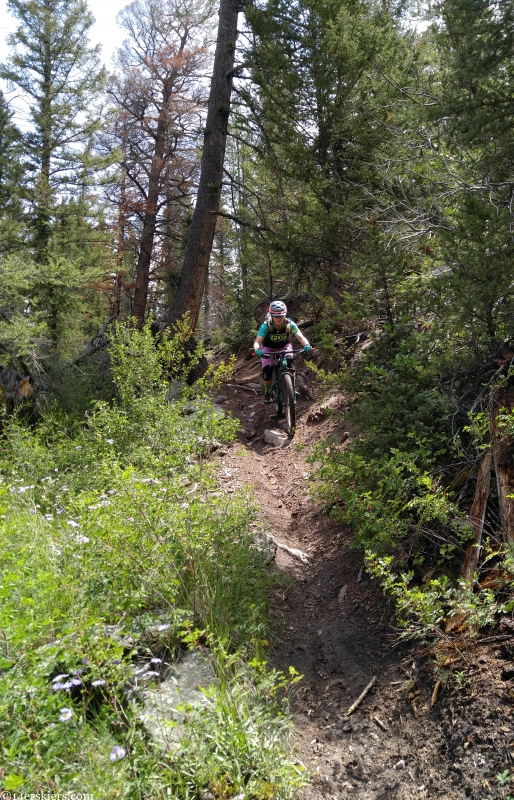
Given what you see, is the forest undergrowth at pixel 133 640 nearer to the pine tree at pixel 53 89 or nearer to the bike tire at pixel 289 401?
the bike tire at pixel 289 401

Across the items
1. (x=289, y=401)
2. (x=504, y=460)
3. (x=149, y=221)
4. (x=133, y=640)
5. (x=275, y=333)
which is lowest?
(x=133, y=640)

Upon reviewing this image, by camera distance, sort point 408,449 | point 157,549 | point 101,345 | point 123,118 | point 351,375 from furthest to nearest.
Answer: point 123,118 < point 101,345 < point 351,375 < point 408,449 < point 157,549

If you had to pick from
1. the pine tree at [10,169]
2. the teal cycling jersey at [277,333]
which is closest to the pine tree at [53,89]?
the pine tree at [10,169]

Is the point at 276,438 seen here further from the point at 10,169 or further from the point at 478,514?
the point at 10,169

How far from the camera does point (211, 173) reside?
10930 mm

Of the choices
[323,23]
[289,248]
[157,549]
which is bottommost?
[157,549]

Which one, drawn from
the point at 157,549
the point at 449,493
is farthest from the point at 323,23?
the point at 157,549

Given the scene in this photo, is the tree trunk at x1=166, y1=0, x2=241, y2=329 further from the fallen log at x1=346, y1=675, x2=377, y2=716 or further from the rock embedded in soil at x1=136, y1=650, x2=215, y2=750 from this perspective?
the fallen log at x1=346, y1=675, x2=377, y2=716

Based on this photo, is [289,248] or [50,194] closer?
[289,248]

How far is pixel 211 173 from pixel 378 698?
10.3 m

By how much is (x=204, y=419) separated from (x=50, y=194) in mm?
11407

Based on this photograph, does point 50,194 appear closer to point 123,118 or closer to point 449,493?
point 123,118

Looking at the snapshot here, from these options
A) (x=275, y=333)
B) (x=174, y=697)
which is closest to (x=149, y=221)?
(x=275, y=333)

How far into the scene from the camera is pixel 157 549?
3666mm
